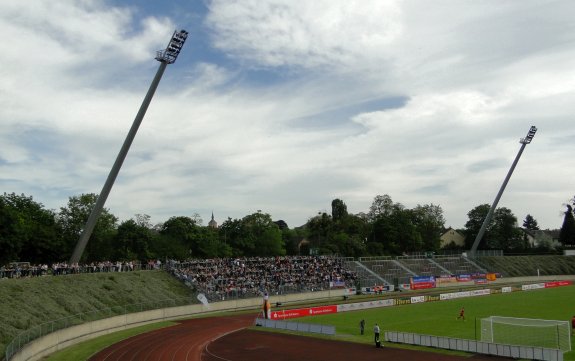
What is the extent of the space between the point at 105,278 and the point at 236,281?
17.1m

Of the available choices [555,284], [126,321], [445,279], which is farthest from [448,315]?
[555,284]

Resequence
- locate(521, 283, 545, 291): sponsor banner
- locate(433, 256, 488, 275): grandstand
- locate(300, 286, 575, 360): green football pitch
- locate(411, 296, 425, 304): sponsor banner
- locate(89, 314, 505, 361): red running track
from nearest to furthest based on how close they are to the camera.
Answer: locate(89, 314, 505, 361): red running track < locate(300, 286, 575, 360): green football pitch < locate(411, 296, 425, 304): sponsor banner < locate(521, 283, 545, 291): sponsor banner < locate(433, 256, 488, 275): grandstand

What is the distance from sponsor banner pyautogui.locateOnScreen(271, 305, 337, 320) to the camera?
167ft

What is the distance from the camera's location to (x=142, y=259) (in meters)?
85.6

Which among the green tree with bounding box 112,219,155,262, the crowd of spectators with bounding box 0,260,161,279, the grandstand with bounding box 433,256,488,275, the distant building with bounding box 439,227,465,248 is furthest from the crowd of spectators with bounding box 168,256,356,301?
the distant building with bounding box 439,227,465,248

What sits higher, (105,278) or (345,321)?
(105,278)

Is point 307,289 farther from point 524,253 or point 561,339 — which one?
point 524,253

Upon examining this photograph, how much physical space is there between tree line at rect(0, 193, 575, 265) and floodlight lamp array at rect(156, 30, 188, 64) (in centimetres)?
2257

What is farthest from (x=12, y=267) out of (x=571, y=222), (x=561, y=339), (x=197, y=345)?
(x=571, y=222)

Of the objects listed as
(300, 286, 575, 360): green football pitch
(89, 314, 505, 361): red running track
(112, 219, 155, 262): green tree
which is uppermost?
(112, 219, 155, 262): green tree

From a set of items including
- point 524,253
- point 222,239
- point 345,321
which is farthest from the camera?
point 524,253

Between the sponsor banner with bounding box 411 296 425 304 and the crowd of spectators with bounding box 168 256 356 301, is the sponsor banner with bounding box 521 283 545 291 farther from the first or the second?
the crowd of spectators with bounding box 168 256 356 301

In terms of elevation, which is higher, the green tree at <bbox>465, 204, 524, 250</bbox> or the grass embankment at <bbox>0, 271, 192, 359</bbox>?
the green tree at <bbox>465, 204, 524, 250</bbox>

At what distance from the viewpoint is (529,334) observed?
37.6 meters
